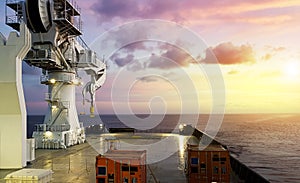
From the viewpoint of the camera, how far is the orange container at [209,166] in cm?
1327

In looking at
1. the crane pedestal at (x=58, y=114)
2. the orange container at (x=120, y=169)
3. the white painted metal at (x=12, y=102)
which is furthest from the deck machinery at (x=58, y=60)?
the orange container at (x=120, y=169)

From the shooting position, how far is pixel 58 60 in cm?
2430

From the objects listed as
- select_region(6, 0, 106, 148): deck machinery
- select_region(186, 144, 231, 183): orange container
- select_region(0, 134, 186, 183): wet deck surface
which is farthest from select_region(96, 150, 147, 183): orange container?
select_region(6, 0, 106, 148): deck machinery

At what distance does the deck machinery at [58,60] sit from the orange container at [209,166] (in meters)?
13.5

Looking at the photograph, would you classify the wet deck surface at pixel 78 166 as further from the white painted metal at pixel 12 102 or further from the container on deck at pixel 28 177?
the container on deck at pixel 28 177

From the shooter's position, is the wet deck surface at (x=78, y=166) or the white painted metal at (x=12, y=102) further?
the white painted metal at (x=12, y=102)

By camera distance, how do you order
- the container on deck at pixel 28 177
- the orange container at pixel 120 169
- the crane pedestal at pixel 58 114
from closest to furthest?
1. the container on deck at pixel 28 177
2. the orange container at pixel 120 169
3. the crane pedestal at pixel 58 114

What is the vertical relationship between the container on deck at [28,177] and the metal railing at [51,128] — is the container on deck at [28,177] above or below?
below

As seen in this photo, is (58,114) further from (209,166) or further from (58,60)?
(209,166)

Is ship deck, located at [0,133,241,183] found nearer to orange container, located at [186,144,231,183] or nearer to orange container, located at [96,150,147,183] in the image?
orange container, located at [186,144,231,183]

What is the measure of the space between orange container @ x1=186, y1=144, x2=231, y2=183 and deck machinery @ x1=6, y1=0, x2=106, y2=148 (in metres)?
13.5

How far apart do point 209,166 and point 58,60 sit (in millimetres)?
15511

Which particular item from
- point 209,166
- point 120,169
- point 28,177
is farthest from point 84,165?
point 28,177

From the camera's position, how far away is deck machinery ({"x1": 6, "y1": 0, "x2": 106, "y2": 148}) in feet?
71.7
